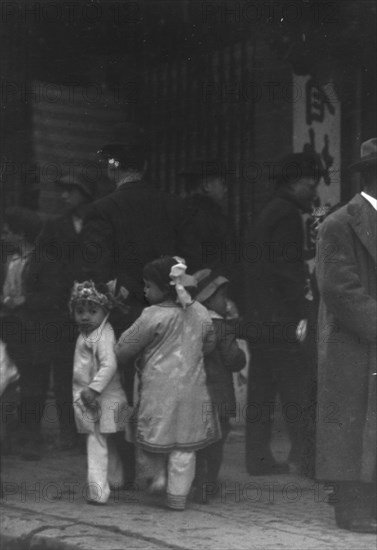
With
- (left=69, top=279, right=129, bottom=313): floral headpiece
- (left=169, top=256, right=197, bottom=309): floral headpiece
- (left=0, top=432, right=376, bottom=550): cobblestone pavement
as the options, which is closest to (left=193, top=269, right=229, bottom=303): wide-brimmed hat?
(left=169, top=256, right=197, bottom=309): floral headpiece

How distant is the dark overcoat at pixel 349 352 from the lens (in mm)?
5477

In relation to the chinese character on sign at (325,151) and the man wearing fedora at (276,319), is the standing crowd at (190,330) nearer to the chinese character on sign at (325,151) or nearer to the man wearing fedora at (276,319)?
the man wearing fedora at (276,319)

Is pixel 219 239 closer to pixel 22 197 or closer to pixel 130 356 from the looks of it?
pixel 130 356

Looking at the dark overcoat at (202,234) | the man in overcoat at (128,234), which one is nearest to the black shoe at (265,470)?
the man in overcoat at (128,234)

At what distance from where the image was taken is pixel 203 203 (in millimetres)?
7414

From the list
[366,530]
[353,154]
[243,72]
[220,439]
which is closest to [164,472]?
[220,439]

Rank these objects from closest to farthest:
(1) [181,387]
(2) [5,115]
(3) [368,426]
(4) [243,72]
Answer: (3) [368,426] < (1) [181,387] < (4) [243,72] < (2) [5,115]

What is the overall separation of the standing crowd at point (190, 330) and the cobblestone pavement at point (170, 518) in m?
0.15

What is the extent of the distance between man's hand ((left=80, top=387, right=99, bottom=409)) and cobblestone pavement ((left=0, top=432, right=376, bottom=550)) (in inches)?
21.3

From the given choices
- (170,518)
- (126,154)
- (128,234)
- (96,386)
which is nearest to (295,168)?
(126,154)

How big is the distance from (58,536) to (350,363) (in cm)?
158

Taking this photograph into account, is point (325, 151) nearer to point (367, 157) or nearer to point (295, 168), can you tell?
point (295, 168)

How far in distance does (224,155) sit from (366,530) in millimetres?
4674

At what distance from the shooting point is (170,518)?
19.6 feet
